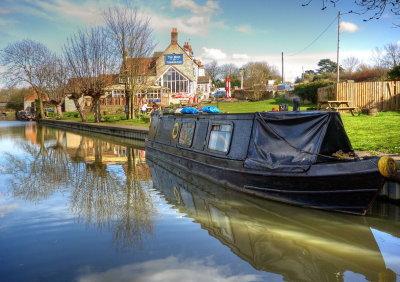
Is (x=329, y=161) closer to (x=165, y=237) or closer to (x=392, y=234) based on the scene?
(x=392, y=234)

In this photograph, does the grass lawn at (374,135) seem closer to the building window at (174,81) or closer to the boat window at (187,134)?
the boat window at (187,134)

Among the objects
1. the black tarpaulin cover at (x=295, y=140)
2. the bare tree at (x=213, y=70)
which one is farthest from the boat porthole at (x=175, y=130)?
the bare tree at (x=213, y=70)

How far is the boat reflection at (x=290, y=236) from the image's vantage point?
450 cm

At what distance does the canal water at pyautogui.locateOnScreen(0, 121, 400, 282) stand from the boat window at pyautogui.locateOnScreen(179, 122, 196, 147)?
1530 mm

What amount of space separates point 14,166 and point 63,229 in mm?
7650

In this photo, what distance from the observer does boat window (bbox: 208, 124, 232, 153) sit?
26.9ft

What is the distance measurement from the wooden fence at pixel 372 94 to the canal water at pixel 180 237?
601 inches

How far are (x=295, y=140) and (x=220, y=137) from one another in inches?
83.8

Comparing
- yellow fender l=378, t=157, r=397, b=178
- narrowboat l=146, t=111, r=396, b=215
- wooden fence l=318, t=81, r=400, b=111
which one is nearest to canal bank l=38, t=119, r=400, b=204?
narrowboat l=146, t=111, r=396, b=215

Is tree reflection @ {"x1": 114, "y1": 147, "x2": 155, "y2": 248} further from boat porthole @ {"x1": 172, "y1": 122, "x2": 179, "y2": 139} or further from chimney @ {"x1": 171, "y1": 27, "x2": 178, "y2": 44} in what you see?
chimney @ {"x1": 171, "y1": 27, "x2": 178, "y2": 44}

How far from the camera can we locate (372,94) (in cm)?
2064

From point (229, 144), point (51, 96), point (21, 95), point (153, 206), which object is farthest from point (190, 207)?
point (21, 95)

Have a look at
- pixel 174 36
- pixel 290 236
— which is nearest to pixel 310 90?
pixel 174 36

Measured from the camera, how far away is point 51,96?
47.2 m
